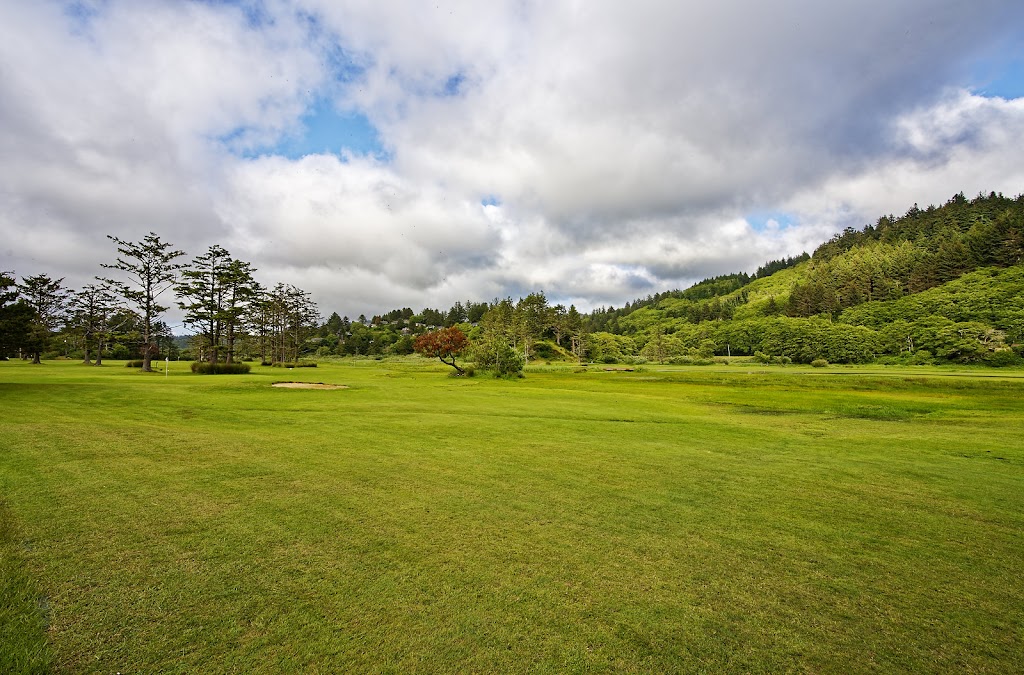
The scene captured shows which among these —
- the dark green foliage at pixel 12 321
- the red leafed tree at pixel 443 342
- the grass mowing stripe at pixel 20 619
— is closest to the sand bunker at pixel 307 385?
the dark green foliage at pixel 12 321

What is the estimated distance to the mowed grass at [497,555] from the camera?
3.72 m

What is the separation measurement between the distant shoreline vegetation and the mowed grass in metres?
25.2

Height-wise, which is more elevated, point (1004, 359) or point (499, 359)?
point (499, 359)

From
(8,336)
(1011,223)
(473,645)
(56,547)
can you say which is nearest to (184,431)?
(56,547)

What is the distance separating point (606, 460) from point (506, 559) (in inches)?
237

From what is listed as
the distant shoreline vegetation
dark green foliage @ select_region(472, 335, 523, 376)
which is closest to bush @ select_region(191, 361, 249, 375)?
the distant shoreline vegetation

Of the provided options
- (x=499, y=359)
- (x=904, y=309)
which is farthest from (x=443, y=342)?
(x=904, y=309)

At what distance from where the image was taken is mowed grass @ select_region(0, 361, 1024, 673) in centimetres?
372

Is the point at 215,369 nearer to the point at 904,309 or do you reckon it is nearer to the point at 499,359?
the point at 499,359

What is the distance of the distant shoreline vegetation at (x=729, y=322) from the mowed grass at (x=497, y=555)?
2520 centimetres

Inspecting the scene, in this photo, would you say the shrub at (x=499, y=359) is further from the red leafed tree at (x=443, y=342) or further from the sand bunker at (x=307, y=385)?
the sand bunker at (x=307, y=385)

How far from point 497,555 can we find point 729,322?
169581mm

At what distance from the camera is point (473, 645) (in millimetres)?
3773

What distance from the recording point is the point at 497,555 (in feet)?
18.0
